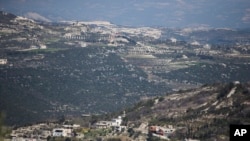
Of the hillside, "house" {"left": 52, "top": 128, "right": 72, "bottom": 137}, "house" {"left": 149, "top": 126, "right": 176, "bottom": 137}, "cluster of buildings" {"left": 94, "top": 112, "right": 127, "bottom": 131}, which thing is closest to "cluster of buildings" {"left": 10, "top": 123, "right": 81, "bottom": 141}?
"house" {"left": 52, "top": 128, "right": 72, "bottom": 137}

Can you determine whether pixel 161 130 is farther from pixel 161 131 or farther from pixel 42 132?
pixel 42 132

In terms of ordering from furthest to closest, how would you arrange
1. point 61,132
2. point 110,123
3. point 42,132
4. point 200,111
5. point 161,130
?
point 110,123
point 200,111
point 42,132
point 61,132
point 161,130

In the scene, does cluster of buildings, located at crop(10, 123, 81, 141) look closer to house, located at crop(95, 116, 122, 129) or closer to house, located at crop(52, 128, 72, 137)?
house, located at crop(52, 128, 72, 137)

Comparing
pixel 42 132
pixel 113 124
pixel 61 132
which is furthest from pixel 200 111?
pixel 42 132

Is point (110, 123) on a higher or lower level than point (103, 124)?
higher

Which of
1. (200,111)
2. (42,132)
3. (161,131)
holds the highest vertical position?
(200,111)

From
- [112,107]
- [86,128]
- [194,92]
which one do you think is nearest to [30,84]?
[112,107]

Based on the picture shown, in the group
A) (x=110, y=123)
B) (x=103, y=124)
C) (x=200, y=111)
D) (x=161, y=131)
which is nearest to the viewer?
(x=161, y=131)

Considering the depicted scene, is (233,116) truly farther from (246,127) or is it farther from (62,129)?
(246,127)
